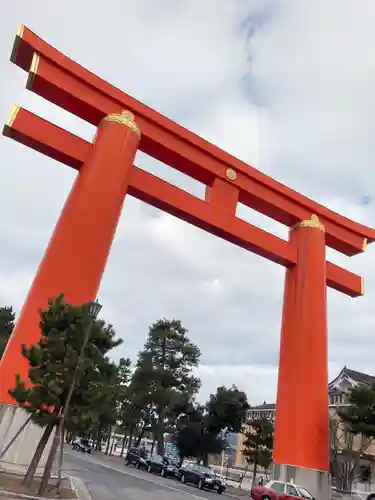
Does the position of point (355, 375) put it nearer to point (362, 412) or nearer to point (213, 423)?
point (213, 423)

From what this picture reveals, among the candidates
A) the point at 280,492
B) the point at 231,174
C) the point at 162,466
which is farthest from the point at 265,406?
the point at 231,174

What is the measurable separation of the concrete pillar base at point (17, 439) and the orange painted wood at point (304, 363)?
8.13m

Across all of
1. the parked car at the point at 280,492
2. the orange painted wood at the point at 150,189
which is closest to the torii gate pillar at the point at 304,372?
the parked car at the point at 280,492

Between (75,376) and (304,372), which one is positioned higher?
(304,372)

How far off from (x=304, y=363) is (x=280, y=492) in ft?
14.0

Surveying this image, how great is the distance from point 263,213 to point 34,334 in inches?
420

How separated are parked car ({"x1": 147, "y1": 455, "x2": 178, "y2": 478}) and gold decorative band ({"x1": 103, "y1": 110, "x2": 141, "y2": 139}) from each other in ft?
62.8

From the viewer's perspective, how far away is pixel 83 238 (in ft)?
43.0

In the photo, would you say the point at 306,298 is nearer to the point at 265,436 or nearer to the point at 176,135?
the point at 176,135

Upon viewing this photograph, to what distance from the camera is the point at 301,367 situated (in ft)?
52.1

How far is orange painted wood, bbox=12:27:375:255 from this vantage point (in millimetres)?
13906

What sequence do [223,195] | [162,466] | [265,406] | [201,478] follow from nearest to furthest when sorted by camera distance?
[223,195] → [201,478] → [162,466] → [265,406]

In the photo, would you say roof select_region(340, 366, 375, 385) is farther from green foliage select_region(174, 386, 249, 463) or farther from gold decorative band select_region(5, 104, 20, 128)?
gold decorative band select_region(5, 104, 20, 128)

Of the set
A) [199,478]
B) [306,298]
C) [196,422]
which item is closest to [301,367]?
[306,298]
